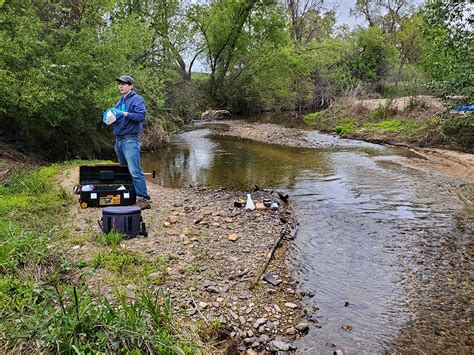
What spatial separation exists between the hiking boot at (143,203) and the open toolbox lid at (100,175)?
0.45 m

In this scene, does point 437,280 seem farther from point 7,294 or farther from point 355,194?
point 7,294

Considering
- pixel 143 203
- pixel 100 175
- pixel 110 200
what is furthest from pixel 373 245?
pixel 100 175

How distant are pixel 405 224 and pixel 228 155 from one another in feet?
25.3

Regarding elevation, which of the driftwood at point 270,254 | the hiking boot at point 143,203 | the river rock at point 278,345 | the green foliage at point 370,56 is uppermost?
the green foliage at point 370,56

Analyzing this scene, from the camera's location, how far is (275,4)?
93.6 ft

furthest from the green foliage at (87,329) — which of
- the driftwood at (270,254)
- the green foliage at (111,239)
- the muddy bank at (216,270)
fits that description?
the green foliage at (111,239)

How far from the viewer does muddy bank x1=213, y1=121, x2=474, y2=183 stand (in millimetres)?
10320

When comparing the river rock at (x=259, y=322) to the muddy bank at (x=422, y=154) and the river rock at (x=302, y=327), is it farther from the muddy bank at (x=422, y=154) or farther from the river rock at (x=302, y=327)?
the muddy bank at (x=422, y=154)

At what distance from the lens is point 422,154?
12.7 metres

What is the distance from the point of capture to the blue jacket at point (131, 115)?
6.22 metres

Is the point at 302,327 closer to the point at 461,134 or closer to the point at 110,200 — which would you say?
the point at 110,200

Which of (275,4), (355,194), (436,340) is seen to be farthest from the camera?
(275,4)

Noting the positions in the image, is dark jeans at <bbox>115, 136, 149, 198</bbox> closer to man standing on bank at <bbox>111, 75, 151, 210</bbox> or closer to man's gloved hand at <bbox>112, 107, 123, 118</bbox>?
man standing on bank at <bbox>111, 75, 151, 210</bbox>

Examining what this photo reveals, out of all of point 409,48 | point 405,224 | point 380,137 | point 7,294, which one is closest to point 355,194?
point 405,224
